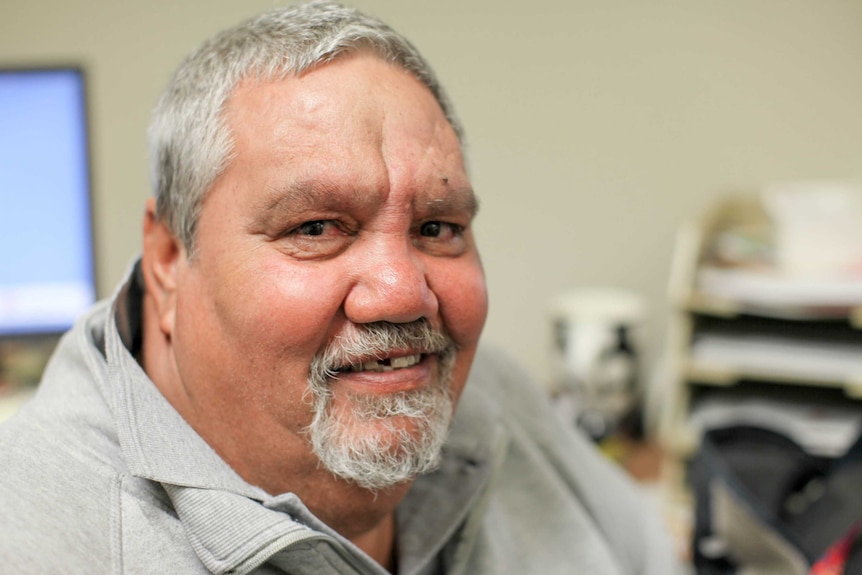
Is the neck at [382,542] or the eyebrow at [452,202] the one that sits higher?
the eyebrow at [452,202]

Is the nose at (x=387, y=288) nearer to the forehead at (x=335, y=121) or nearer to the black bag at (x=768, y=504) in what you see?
the forehead at (x=335, y=121)

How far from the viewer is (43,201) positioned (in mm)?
1479

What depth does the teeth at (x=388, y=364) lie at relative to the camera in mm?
771

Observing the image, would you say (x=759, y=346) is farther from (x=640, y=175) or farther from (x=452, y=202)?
(x=452, y=202)

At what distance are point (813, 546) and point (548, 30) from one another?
1590 millimetres

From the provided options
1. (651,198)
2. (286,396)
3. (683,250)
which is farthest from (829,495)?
(651,198)

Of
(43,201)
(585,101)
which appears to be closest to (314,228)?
(43,201)

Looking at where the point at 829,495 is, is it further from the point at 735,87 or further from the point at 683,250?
the point at 735,87

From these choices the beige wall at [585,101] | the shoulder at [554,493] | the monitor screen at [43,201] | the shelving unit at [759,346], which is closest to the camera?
the shoulder at [554,493]

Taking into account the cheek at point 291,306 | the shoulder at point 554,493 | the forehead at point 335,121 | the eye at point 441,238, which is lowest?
the shoulder at point 554,493

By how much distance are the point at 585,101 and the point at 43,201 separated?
4.98ft

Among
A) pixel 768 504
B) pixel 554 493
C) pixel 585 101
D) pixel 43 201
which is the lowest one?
pixel 768 504

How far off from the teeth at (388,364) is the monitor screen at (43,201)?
96 cm

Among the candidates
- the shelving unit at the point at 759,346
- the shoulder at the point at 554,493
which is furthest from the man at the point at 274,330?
the shelving unit at the point at 759,346
